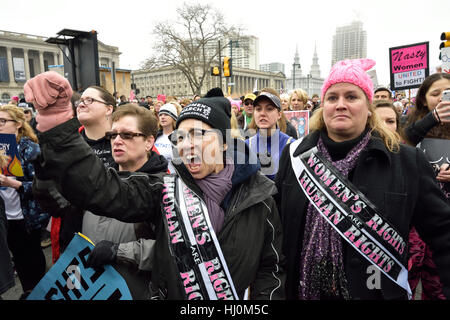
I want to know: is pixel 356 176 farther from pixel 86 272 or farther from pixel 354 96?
pixel 86 272

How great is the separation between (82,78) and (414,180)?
7526 mm

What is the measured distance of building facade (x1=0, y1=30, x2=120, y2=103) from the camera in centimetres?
5812

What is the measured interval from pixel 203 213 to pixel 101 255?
0.61m

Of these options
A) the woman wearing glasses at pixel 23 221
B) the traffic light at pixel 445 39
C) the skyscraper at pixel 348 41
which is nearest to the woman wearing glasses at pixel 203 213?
the woman wearing glasses at pixel 23 221

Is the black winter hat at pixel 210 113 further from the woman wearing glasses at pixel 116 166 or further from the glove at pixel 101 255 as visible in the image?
the glove at pixel 101 255

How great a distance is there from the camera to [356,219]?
1577 millimetres

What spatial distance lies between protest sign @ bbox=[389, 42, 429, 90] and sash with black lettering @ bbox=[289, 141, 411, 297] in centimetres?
597

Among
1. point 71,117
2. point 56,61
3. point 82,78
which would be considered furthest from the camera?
point 56,61

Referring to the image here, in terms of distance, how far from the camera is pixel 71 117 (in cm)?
119

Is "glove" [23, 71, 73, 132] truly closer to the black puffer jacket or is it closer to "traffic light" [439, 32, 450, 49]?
the black puffer jacket

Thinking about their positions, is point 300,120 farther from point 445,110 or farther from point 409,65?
point 445,110

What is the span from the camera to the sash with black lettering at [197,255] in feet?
4.74

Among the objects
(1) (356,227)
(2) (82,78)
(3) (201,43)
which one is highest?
(3) (201,43)
